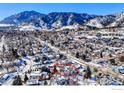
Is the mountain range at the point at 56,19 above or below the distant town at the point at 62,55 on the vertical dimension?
above

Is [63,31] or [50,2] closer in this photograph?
[50,2]

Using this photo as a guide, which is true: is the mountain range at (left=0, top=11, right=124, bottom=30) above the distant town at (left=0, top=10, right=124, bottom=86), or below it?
above

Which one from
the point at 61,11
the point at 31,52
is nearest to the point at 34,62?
the point at 31,52

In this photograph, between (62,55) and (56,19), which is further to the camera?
(56,19)

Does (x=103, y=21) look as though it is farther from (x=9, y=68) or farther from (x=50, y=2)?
(x=9, y=68)

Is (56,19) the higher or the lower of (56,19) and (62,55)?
the higher

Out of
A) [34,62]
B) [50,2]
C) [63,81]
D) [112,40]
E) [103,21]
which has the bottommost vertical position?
[63,81]

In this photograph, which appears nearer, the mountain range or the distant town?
the distant town

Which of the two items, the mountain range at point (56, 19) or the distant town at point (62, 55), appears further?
the mountain range at point (56, 19)
